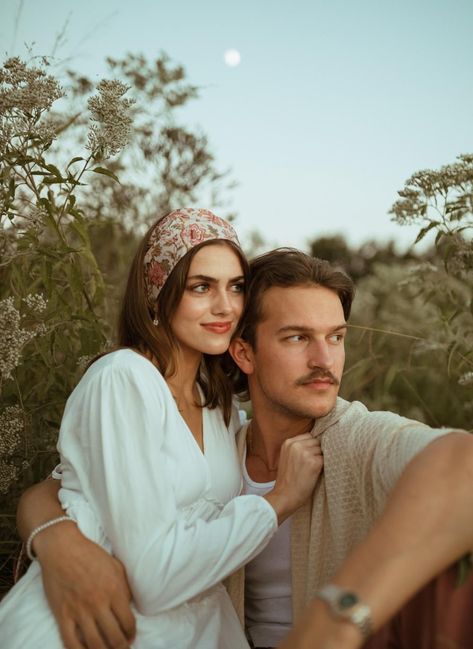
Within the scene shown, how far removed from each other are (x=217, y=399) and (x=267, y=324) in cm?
43

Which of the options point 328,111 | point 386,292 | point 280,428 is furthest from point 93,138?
point 386,292

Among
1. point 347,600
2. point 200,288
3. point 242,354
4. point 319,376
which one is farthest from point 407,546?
point 242,354

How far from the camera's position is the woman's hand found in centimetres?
262

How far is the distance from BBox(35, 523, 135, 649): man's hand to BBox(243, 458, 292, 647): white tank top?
32.5 inches

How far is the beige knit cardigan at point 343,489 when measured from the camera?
2.37 meters

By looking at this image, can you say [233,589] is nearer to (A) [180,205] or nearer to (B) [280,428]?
(B) [280,428]

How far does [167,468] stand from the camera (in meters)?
2.59

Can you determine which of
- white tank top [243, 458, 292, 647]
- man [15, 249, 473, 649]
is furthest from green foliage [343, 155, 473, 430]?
white tank top [243, 458, 292, 647]

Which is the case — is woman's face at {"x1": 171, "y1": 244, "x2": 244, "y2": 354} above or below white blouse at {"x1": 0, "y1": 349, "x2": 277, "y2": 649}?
above

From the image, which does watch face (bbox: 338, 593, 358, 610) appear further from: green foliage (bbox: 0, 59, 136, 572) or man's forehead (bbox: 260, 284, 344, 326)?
green foliage (bbox: 0, 59, 136, 572)

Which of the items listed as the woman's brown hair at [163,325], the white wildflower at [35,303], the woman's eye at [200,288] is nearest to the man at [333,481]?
the woman's brown hair at [163,325]

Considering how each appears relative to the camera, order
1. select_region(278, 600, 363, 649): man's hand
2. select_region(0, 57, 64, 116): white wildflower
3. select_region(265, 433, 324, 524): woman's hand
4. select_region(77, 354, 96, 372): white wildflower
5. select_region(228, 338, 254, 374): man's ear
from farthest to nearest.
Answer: select_region(228, 338, 254, 374): man's ear → select_region(77, 354, 96, 372): white wildflower → select_region(0, 57, 64, 116): white wildflower → select_region(265, 433, 324, 524): woman's hand → select_region(278, 600, 363, 649): man's hand

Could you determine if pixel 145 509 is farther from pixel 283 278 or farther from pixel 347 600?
pixel 283 278

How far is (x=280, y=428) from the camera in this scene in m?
3.22
